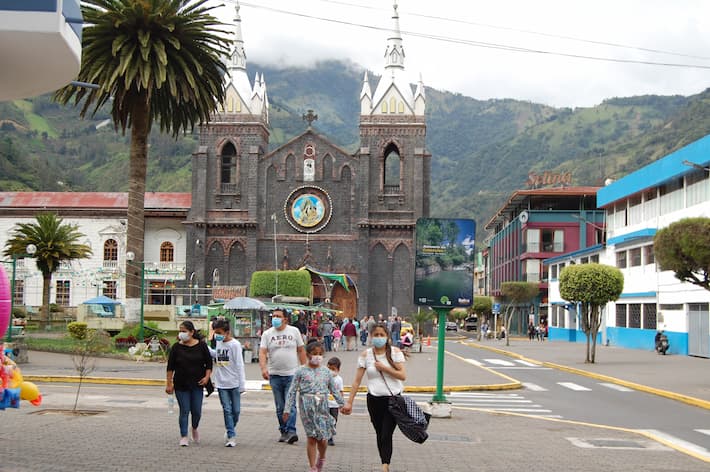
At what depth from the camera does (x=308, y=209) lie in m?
69.8

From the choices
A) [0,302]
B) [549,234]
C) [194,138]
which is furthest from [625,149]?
[0,302]

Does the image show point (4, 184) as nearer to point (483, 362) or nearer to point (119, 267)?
point (119, 267)

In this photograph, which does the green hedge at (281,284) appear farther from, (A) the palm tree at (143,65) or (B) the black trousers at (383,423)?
(B) the black trousers at (383,423)

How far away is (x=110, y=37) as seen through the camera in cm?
3047

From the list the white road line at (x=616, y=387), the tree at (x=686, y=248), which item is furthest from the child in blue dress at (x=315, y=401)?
the white road line at (x=616, y=387)

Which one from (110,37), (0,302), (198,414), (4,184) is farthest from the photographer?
(4,184)

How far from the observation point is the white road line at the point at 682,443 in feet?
38.6

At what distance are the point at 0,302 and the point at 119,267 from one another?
65.9m

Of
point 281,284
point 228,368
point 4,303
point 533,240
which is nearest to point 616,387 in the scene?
point 228,368

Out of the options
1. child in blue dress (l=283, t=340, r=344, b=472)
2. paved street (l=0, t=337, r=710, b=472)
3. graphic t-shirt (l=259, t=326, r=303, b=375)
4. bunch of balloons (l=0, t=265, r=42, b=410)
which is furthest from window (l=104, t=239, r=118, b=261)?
bunch of balloons (l=0, t=265, r=42, b=410)

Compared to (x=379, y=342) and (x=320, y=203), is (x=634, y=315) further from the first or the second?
(x=379, y=342)

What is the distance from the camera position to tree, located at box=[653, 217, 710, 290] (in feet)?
67.5

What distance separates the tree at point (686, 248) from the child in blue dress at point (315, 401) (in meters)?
13.4

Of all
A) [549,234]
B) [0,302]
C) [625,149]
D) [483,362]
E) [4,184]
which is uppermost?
[625,149]
